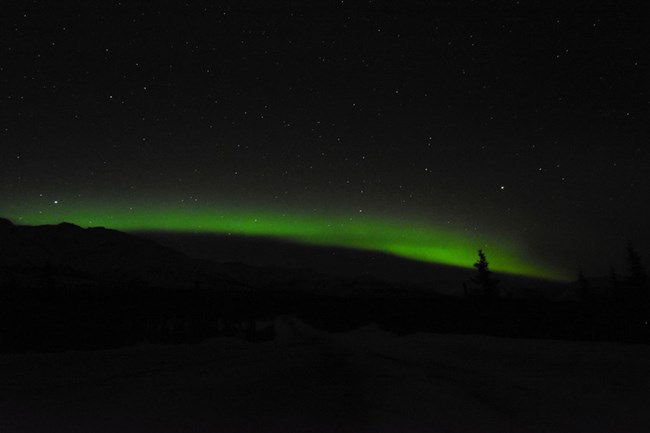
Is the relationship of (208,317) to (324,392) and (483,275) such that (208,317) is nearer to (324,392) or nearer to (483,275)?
(324,392)

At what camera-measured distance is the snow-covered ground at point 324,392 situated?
6391mm

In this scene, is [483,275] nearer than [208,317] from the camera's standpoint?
No

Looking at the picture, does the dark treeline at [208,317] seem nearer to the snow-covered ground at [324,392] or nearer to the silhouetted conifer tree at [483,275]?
the snow-covered ground at [324,392]

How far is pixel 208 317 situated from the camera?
2525 centimetres

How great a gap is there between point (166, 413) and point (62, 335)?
1349cm

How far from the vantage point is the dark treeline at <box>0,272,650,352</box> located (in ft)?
57.7

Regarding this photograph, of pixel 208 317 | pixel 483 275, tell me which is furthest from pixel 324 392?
pixel 483 275

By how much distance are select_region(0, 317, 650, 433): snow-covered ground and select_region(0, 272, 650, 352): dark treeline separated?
15.8ft

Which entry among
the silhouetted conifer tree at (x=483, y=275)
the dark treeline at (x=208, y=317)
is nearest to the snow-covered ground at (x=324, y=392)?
the dark treeline at (x=208, y=317)

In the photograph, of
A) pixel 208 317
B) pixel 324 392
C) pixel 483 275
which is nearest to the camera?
pixel 324 392

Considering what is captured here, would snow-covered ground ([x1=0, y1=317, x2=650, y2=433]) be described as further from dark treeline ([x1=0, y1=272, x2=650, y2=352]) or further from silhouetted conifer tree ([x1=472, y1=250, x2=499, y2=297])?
silhouetted conifer tree ([x1=472, y1=250, x2=499, y2=297])

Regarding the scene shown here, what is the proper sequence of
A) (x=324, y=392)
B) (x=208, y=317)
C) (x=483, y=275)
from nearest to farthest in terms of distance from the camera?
1. (x=324, y=392)
2. (x=208, y=317)
3. (x=483, y=275)

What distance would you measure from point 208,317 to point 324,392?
18224 millimetres

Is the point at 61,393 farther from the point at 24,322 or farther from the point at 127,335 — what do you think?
the point at 127,335
